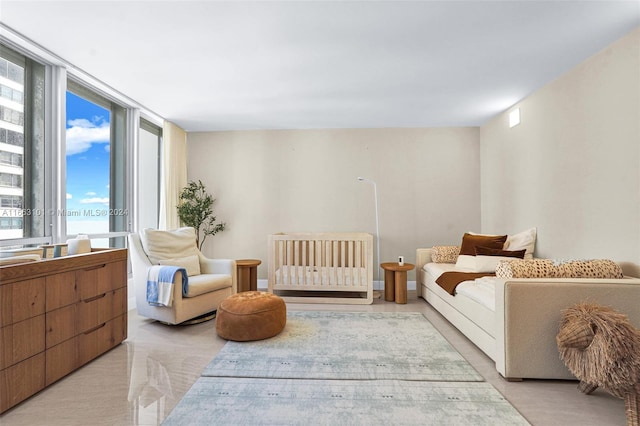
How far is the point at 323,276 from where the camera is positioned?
13.8 ft

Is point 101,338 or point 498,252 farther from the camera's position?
point 498,252

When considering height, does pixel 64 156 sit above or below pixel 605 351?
above

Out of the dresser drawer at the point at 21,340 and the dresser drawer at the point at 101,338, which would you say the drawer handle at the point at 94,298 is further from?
the dresser drawer at the point at 21,340

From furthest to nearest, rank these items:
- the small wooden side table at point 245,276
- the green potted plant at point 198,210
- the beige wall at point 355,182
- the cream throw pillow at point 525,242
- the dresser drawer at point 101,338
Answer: the beige wall at point 355,182
the green potted plant at point 198,210
the small wooden side table at point 245,276
the cream throw pillow at point 525,242
the dresser drawer at point 101,338

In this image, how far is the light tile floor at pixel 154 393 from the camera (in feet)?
5.64

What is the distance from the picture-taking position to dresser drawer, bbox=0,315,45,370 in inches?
68.4

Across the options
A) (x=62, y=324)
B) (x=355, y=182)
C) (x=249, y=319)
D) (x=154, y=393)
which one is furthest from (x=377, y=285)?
(x=62, y=324)

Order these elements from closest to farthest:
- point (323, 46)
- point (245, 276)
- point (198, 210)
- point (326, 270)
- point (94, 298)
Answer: point (94, 298), point (323, 46), point (326, 270), point (245, 276), point (198, 210)

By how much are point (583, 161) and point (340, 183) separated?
2.93 metres

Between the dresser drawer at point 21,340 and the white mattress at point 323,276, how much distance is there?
100 inches

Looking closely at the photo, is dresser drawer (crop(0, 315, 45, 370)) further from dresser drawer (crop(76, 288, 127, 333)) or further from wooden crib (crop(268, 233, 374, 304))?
wooden crib (crop(268, 233, 374, 304))

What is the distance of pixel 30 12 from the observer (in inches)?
87.8

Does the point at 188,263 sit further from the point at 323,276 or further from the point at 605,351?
the point at 605,351

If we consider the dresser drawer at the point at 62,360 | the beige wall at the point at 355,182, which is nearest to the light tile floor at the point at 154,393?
the dresser drawer at the point at 62,360
